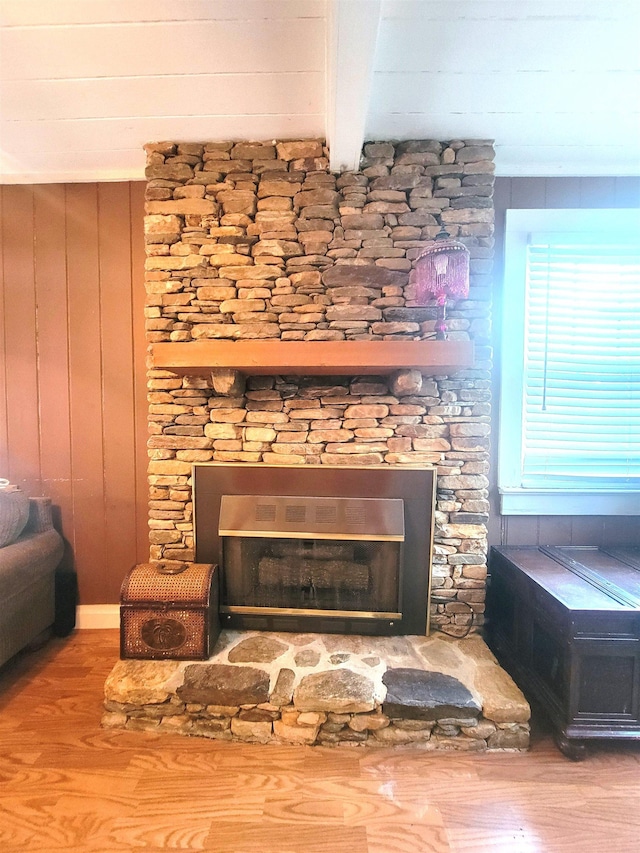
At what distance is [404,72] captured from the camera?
1.44 metres

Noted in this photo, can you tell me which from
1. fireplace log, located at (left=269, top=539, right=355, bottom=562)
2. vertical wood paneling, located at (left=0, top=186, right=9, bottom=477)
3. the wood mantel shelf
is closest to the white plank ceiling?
vertical wood paneling, located at (left=0, top=186, right=9, bottom=477)

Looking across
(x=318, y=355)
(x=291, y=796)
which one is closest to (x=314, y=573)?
(x=291, y=796)

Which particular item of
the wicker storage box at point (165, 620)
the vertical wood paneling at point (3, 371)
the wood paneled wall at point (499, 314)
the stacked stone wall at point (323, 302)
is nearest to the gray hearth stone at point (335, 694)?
the wicker storage box at point (165, 620)

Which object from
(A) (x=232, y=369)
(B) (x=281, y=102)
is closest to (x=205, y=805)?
(A) (x=232, y=369)

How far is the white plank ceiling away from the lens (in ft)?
3.98

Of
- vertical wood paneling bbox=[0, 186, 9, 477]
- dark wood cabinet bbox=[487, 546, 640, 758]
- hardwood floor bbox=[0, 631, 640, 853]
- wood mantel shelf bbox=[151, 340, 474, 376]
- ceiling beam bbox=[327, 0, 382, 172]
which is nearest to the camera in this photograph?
ceiling beam bbox=[327, 0, 382, 172]

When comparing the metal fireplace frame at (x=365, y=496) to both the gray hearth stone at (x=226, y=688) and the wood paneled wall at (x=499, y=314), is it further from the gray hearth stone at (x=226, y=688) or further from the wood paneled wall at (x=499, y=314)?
the wood paneled wall at (x=499, y=314)

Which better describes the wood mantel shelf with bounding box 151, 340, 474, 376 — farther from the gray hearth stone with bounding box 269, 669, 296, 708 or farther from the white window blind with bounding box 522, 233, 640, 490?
the gray hearth stone with bounding box 269, 669, 296, 708

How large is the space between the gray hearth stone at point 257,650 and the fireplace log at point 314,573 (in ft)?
0.80

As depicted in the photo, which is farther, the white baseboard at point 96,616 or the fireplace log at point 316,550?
the white baseboard at point 96,616

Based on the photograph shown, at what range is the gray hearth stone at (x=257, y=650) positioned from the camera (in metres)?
1.64

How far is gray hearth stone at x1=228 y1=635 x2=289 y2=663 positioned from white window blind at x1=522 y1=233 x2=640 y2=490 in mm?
1502

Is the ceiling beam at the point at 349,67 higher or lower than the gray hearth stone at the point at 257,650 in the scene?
higher

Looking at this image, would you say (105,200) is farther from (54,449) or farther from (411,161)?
(411,161)
